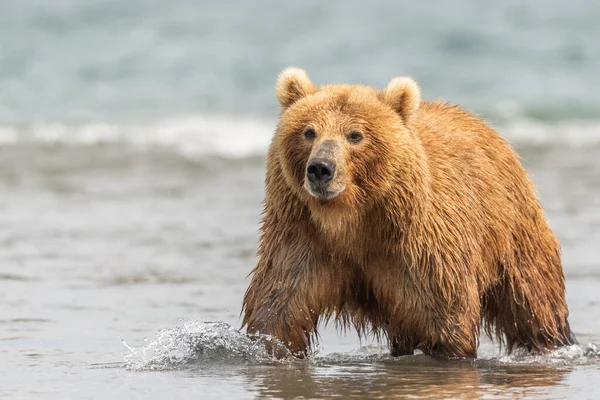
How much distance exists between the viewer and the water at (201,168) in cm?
675

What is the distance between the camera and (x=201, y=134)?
70.3 feet

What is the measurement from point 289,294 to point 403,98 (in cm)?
122

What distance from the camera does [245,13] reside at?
33000 millimetres

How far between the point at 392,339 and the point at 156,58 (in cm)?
2236

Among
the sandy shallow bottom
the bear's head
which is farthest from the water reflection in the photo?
the bear's head

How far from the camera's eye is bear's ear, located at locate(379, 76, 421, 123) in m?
6.69

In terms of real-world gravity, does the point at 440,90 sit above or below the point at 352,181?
above

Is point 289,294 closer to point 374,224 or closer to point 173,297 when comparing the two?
point 374,224

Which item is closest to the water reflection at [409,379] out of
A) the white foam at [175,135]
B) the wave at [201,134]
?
the wave at [201,134]

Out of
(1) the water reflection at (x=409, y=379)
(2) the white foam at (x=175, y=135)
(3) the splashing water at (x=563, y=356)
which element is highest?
(2) the white foam at (x=175, y=135)

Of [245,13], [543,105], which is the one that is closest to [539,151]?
[543,105]

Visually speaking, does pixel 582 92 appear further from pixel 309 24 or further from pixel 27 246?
pixel 27 246

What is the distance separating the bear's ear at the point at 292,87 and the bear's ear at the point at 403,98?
16.8 inches

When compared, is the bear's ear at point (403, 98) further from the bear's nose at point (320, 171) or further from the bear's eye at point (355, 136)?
the bear's nose at point (320, 171)
